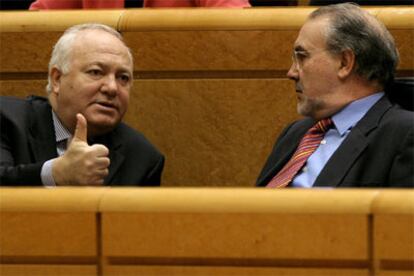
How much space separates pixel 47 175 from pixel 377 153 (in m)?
0.47

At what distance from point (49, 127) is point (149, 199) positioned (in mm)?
583

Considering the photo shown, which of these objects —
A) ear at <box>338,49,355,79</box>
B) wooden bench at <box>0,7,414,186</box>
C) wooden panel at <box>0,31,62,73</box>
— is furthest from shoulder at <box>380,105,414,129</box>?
wooden panel at <box>0,31,62,73</box>

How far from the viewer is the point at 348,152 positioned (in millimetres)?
1887

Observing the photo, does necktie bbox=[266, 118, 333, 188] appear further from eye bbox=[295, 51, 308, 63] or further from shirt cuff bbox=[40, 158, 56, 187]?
shirt cuff bbox=[40, 158, 56, 187]

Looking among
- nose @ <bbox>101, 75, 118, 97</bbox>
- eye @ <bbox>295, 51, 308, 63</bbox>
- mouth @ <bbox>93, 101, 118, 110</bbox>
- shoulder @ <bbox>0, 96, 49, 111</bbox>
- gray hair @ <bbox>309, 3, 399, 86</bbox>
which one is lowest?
shoulder @ <bbox>0, 96, 49, 111</bbox>

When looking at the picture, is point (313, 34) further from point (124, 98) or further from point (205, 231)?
point (205, 231)

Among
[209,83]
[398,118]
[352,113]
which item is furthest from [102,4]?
[398,118]

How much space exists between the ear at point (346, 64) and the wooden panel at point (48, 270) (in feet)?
1.98

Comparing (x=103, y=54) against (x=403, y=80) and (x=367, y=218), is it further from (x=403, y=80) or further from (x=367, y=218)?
(x=367, y=218)

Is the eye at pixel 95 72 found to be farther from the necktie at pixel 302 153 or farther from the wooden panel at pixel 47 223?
the wooden panel at pixel 47 223

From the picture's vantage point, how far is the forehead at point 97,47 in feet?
6.91

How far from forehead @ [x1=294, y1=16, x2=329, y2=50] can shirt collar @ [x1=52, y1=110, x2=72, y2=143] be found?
1.25 ft

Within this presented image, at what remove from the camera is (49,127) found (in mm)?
2084

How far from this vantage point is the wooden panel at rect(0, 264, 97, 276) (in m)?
1.56
